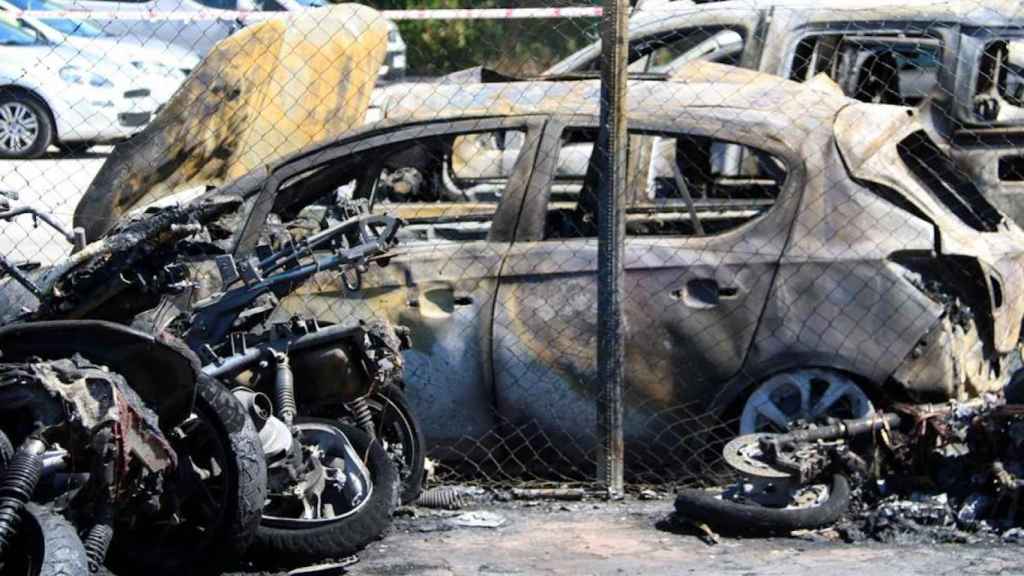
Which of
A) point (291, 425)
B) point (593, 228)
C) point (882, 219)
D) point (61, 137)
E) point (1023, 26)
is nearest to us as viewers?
point (291, 425)

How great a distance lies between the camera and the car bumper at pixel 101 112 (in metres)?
14.7

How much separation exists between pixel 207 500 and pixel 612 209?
2019 millimetres

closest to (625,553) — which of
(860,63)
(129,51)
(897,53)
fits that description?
(897,53)

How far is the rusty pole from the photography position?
7121 millimetres

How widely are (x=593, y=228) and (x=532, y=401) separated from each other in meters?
0.83

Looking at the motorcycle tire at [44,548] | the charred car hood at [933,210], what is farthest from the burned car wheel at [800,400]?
the motorcycle tire at [44,548]

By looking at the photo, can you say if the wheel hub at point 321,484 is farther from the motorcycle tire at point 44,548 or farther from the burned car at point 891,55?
the burned car at point 891,55

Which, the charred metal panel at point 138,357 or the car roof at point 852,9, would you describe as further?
the car roof at point 852,9

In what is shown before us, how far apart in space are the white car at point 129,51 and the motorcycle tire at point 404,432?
8254 mm

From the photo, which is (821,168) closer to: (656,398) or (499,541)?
(656,398)

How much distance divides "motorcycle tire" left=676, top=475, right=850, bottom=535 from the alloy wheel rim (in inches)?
350

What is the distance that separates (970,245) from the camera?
24.2ft

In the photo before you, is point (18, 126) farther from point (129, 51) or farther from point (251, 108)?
point (251, 108)

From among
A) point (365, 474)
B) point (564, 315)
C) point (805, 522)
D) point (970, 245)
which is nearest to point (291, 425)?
point (365, 474)
